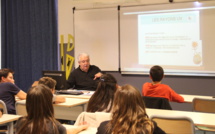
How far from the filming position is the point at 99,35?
5.88m

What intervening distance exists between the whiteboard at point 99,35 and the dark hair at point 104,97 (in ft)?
10.4

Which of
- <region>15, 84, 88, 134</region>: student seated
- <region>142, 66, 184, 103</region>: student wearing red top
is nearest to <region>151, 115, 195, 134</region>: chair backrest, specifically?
<region>15, 84, 88, 134</region>: student seated

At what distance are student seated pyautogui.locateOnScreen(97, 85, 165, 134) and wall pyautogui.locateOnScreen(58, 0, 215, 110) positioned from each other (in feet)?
11.8

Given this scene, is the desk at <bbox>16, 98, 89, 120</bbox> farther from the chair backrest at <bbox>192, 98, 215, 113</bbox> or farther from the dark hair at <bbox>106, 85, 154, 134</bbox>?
the dark hair at <bbox>106, 85, 154, 134</bbox>

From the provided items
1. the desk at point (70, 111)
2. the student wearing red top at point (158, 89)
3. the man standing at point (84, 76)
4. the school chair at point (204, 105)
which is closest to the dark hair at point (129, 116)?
the student wearing red top at point (158, 89)

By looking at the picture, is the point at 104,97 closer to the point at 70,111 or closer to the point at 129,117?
the point at 129,117

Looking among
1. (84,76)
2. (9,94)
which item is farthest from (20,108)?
(84,76)

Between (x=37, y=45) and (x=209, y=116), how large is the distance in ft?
15.7

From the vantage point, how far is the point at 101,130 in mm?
1790

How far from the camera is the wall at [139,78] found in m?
5.02

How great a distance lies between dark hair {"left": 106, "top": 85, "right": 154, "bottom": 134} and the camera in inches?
64.8

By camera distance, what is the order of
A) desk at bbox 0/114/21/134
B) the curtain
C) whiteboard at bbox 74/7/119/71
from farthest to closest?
1. the curtain
2. whiteboard at bbox 74/7/119/71
3. desk at bbox 0/114/21/134

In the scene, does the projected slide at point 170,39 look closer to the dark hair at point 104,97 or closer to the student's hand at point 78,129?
the dark hair at point 104,97

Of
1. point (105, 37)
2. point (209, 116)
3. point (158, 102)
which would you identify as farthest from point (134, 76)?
point (209, 116)
